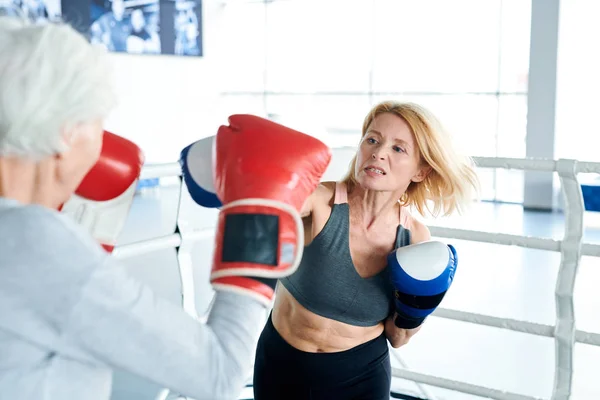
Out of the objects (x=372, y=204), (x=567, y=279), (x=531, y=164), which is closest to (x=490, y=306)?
(x=567, y=279)

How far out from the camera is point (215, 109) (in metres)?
10.1

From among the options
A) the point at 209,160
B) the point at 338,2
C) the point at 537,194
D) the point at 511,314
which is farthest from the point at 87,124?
the point at 338,2

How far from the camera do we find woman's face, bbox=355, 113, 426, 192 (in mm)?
1415

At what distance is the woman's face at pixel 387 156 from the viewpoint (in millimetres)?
1415

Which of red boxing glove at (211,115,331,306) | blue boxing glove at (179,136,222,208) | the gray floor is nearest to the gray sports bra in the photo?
blue boxing glove at (179,136,222,208)

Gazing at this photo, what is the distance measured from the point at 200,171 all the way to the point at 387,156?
432mm

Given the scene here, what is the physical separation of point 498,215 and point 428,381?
510 centimetres

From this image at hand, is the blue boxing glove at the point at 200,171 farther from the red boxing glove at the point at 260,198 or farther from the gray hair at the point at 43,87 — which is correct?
the gray hair at the point at 43,87

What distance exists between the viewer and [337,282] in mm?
1424

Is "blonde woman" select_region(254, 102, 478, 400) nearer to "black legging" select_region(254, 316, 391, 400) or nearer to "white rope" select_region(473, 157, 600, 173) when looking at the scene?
"black legging" select_region(254, 316, 391, 400)

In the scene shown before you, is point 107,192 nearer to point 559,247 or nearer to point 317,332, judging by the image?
point 317,332

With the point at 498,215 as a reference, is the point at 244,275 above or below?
above

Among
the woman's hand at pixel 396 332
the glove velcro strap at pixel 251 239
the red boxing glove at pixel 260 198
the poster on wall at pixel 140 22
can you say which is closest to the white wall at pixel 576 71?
the poster on wall at pixel 140 22

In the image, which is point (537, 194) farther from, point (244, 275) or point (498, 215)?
point (244, 275)
